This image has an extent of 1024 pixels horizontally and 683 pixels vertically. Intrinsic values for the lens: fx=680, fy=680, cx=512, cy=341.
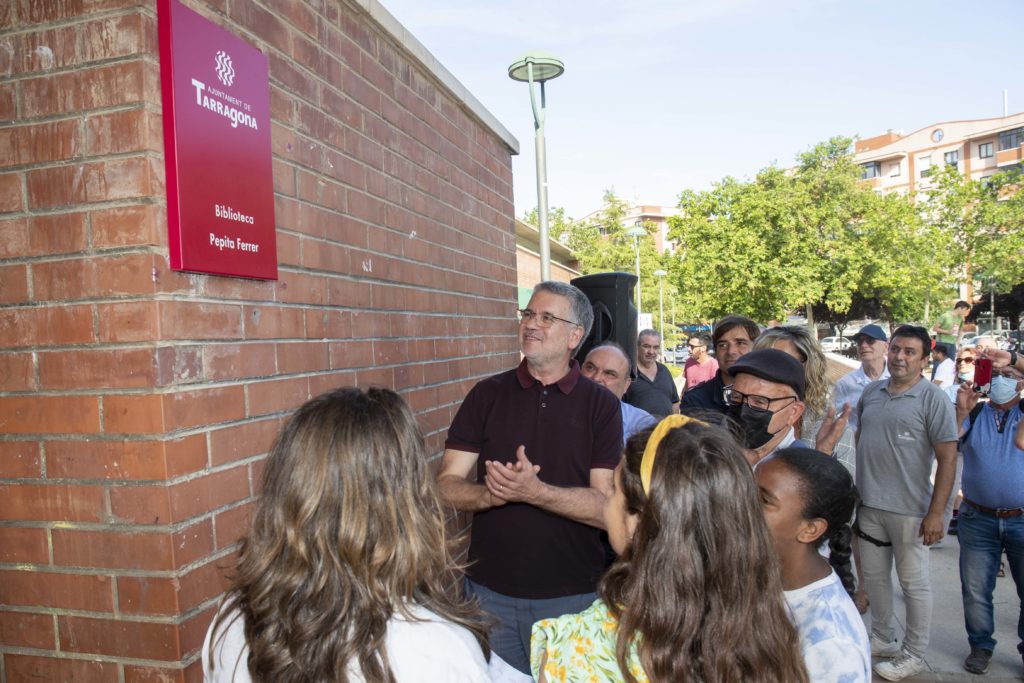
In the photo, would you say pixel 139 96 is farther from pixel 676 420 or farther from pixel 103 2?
pixel 676 420

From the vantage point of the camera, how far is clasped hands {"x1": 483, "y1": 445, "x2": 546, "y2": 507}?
96.0 inches

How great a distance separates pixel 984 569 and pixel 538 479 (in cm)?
343

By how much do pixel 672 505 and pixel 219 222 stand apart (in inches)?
54.9

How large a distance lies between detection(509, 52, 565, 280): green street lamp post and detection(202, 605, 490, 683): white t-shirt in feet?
22.2

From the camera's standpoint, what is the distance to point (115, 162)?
1667 mm

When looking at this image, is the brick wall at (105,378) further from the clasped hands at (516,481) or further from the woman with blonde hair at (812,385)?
the woman with blonde hair at (812,385)

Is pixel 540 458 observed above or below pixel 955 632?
above

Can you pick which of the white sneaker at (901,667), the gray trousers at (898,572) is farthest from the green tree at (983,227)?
the white sneaker at (901,667)

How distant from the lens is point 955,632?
4914 millimetres

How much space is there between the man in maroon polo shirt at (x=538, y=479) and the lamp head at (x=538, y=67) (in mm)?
5596

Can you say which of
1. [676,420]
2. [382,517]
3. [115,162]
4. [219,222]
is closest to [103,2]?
[115,162]

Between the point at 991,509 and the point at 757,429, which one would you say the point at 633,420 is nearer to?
the point at 757,429

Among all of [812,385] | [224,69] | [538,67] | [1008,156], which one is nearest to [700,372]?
[538,67]

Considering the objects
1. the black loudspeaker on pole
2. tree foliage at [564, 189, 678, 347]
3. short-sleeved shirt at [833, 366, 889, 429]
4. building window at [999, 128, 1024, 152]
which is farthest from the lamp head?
building window at [999, 128, 1024, 152]
